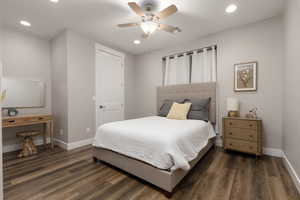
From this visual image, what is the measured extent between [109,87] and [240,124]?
11.1 feet

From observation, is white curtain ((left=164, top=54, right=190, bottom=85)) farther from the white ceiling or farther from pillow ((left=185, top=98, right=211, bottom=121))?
pillow ((left=185, top=98, right=211, bottom=121))

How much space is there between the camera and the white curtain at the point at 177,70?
3721mm

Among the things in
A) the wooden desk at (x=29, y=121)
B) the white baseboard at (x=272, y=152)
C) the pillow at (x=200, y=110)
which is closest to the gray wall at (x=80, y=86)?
the wooden desk at (x=29, y=121)

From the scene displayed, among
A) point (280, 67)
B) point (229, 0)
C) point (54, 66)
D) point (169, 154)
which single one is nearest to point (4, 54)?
point (54, 66)

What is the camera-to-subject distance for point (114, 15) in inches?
101

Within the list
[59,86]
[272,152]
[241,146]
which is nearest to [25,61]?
[59,86]

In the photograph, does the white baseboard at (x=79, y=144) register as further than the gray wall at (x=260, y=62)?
Yes

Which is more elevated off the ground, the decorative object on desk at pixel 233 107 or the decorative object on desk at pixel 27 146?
the decorative object on desk at pixel 233 107

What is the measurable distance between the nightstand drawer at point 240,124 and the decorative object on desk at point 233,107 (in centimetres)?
19

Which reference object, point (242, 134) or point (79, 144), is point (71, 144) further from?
point (242, 134)

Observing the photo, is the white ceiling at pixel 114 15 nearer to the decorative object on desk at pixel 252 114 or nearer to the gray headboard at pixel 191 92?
the gray headboard at pixel 191 92

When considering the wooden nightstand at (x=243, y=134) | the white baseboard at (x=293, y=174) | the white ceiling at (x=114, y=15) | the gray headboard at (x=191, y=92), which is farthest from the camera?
the gray headboard at (x=191, y=92)

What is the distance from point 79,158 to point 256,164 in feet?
10.4

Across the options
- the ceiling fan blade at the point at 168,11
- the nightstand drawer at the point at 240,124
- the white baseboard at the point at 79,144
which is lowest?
the white baseboard at the point at 79,144
